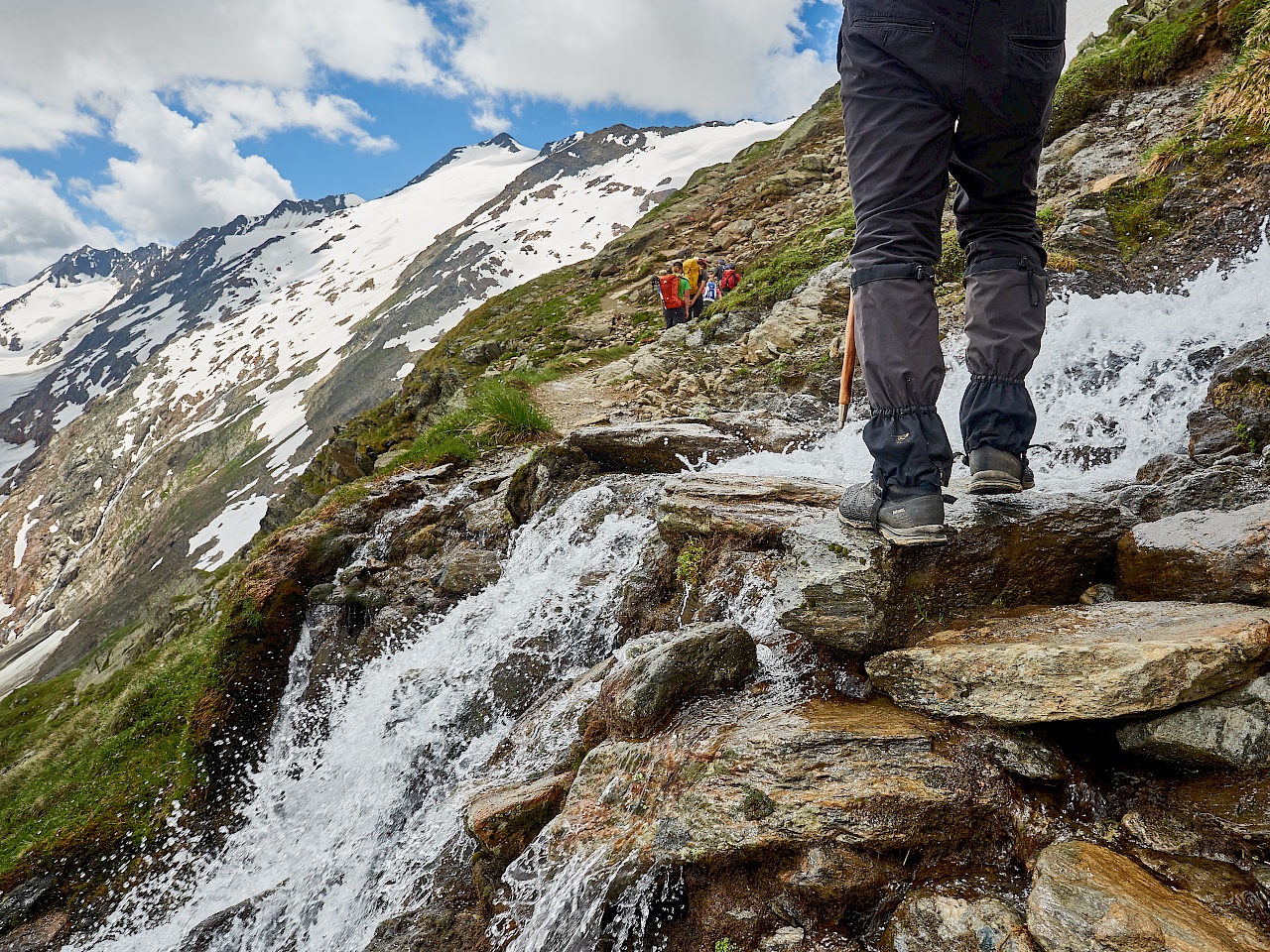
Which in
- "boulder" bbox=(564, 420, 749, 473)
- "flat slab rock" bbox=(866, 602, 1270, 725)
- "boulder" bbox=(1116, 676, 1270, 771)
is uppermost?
"boulder" bbox=(564, 420, 749, 473)

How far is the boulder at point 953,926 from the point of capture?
6.84 feet

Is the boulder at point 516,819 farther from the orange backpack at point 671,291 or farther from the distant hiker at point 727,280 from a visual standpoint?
the distant hiker at point 727,280

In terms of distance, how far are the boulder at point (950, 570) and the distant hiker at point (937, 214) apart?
374 millimetres

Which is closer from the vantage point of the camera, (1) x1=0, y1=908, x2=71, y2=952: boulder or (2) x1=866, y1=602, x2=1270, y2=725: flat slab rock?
(2) x1=866, y1=602, x2=1270, y2=725: flat slab rock

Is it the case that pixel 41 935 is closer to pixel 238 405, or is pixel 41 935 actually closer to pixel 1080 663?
pixel 1080 663

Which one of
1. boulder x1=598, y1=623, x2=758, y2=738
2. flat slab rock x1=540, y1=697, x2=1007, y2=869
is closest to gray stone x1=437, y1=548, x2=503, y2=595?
boulder x1=598, y1=623, x2=758, y2=738

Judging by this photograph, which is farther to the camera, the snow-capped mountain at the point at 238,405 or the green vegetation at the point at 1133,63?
the snow-capped mountain at the point at 238,405

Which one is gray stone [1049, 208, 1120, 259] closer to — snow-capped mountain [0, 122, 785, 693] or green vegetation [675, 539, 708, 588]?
green vegetation [675, 539, 708, 588]

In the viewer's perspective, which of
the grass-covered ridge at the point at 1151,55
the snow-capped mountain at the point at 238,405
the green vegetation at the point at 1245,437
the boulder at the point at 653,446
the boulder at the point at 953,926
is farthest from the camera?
the snow-capped mountain at the point at 238,405

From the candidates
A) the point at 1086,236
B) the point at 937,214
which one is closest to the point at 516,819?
the point at 937,214

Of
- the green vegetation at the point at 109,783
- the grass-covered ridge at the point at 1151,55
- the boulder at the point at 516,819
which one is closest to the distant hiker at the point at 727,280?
the grass-covered ridge at the point at 1151,55

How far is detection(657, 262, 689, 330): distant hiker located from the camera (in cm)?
1709

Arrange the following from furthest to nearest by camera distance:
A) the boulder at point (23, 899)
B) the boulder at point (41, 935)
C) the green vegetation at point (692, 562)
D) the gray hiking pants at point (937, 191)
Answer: the boulder at point (23, 899), the boulder at point (41, 935), the green vegetation at point (692, 562), the gray hiking pants at point (937, 191)

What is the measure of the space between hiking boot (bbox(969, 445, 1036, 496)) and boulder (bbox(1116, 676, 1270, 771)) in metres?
1.03
